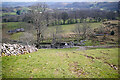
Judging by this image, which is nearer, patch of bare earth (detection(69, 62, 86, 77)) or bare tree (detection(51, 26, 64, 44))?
patch of bare earth (detection(69, 62, 86, 77))

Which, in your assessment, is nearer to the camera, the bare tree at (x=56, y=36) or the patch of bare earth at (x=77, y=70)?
the patch of bare earth at (x=77, y=70)

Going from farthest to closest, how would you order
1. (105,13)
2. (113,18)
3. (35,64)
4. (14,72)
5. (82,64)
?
(105,13), (113,18), (82,64), (35,64), (14,72)

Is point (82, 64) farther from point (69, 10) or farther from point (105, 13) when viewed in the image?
point (69, 10)

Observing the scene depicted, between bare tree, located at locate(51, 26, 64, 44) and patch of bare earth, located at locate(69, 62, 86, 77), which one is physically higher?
bare tree, located at locate(51, 26, 64, 44)

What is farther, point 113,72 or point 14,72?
point 113,72

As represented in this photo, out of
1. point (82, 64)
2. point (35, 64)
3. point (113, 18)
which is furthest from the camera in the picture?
point (113, 18)

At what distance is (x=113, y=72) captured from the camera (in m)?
11.8

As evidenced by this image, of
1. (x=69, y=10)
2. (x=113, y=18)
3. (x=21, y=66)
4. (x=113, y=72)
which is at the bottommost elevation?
(x=113, y=72)

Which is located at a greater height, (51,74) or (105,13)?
(105,13)

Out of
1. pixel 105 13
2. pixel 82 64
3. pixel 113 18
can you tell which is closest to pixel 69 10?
Answer: pixel 105 13

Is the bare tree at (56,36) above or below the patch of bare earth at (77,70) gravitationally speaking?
above

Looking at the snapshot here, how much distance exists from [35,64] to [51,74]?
2853 mm

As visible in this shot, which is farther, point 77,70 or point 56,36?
point 56,36

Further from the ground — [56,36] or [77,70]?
[56,36]
